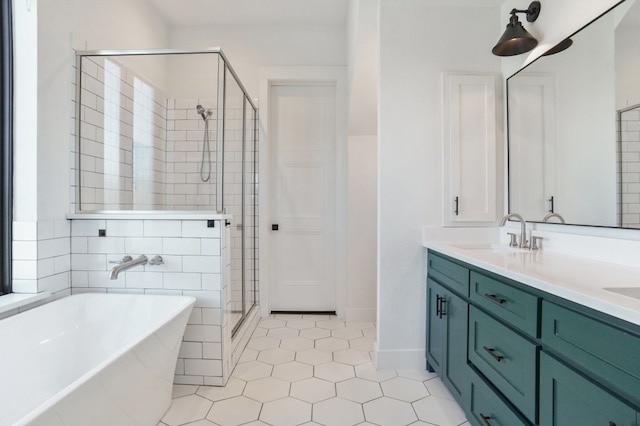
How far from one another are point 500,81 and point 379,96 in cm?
82

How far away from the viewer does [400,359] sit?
2.17 metres

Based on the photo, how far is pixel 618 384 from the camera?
2.58 ft

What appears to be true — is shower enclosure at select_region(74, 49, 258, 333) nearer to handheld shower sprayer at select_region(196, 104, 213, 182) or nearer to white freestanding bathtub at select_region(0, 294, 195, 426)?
handheld shower sprayer at select_region(196, 104, 213, 182)

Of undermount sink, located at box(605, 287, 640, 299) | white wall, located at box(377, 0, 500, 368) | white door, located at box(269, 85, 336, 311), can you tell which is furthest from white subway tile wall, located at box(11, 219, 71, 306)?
→ undermount sink, located at box(605, 287, 640, 299)

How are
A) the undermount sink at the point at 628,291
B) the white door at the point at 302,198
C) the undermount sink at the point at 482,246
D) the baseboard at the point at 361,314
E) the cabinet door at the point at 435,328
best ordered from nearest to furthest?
1. the undermount sink at the point at 628,291
2. the cabinet door at the point at 435,328
3. the undermount sink at the point at 482,246
4. the baseboard at the point at 361,314
5. the white door at the point at 302,198

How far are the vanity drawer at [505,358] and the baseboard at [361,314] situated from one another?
1.63 meters

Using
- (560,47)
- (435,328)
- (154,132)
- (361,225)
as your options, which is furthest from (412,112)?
(154,132)

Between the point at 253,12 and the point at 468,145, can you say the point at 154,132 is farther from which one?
the point at 468,145

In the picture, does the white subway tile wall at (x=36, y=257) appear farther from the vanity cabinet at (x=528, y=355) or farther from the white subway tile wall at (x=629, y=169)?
the white subway tile wall at (x=629, y=169)

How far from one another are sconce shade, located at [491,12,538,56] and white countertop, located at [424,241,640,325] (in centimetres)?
116

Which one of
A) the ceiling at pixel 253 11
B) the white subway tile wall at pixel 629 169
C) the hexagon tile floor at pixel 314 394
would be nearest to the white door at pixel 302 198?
the ceiling at pixel 253 11

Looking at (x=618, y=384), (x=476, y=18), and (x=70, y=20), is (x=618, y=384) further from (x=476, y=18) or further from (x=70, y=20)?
(x=70, y=20)

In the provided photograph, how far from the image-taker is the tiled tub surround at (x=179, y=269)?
1961 mm

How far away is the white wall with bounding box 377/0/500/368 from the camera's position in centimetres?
215
